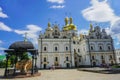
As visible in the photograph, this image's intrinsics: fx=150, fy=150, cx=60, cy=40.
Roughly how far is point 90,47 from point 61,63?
1357 centimetres

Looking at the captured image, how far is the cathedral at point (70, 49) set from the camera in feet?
185

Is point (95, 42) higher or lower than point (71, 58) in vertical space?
higher


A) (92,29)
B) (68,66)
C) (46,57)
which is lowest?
(68,66)

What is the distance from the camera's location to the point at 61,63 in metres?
56.5

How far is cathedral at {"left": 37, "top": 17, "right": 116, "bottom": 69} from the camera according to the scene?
56331 millimetres

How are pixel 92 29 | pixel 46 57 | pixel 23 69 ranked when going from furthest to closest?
pixel 92 29 < pixel 46 57 < pixel 23 69

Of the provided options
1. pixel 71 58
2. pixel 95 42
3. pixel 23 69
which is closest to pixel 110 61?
pixel 95 42

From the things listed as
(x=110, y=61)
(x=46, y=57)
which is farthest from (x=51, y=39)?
(x=110, y=61)

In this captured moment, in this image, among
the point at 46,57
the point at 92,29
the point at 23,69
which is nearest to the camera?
the point at 23,69

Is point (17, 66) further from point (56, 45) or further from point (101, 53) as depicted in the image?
point (101, 53)

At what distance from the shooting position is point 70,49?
2290 inches

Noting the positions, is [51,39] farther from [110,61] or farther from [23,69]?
[23,69]

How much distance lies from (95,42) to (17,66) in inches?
1758

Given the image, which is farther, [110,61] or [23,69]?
[110,61]
